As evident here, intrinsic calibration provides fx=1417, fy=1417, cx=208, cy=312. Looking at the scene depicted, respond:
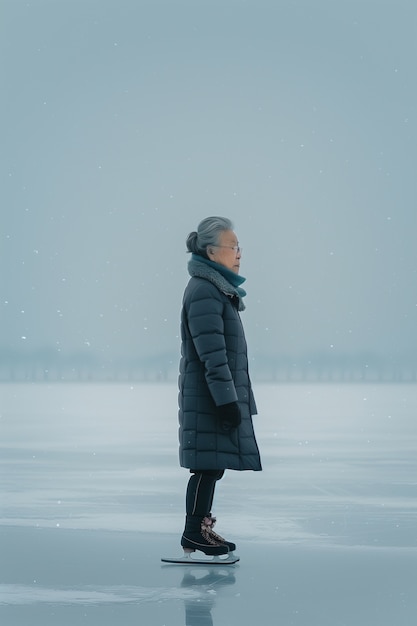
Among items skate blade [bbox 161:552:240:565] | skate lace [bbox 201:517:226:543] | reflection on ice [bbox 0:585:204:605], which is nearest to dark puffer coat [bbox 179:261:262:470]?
skate lace [bbox 201:517:226:543]

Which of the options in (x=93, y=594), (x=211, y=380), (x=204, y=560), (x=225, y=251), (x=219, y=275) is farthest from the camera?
(x=225, y=251)

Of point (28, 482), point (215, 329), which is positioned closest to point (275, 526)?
point (215, 329)

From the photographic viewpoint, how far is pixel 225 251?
743 centimetres

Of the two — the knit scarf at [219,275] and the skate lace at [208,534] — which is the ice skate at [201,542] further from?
the knit scarf at [219,275]

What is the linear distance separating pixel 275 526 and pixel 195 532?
1430mm

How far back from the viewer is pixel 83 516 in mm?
9266

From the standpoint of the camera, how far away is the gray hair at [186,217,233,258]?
7.42 m

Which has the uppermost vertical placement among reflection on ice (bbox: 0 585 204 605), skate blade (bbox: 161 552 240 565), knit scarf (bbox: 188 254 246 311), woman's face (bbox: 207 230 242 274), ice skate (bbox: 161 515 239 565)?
woman's face (bbox: 207 230 242 274)

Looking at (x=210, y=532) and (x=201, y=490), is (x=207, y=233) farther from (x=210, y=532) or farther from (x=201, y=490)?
(x=210, y=532)

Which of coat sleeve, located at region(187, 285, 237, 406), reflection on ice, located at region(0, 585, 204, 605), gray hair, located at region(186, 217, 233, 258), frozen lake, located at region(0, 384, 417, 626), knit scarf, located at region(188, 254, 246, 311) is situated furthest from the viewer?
gray hair, located at region(186, 217, 233, 258)

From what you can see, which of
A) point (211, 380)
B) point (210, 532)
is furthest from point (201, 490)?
point (211, 380)

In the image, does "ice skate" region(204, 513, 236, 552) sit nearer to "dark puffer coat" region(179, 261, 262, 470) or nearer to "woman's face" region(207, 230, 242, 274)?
"dark puffer coat" region(179, 261, 262, 470)

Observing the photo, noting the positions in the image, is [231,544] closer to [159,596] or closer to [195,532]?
[195,532]

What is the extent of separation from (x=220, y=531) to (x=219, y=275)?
192 cm
